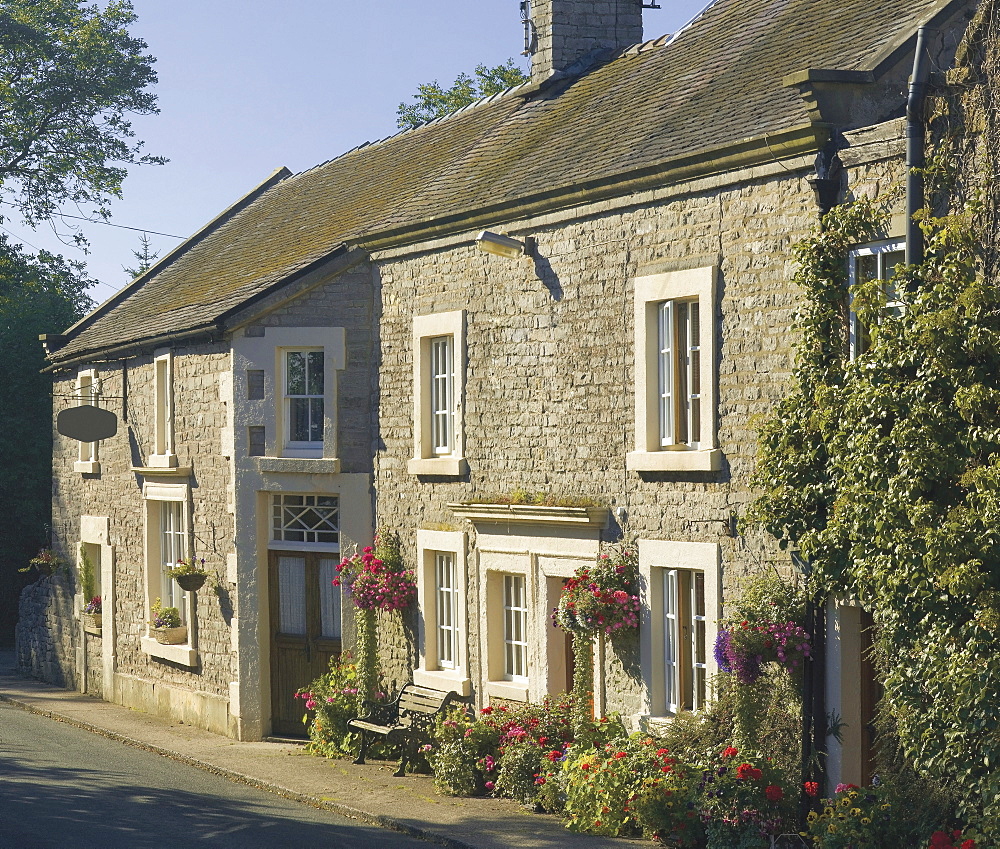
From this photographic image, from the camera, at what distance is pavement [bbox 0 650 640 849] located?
12.2 metres

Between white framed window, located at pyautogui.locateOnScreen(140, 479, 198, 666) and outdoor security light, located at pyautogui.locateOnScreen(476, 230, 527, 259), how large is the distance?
704 centimetres

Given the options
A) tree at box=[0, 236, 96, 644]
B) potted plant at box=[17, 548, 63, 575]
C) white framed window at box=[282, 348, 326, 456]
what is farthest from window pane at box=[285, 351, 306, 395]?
tree at box=[0, 236, 96, 644]

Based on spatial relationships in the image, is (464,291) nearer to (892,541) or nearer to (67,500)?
(892,541)

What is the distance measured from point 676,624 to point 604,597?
0.73 meters

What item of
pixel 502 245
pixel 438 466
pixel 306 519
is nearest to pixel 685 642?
pixel 438 466

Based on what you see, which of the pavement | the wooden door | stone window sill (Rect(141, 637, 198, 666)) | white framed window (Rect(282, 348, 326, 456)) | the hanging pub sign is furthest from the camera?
the hanging pub sign

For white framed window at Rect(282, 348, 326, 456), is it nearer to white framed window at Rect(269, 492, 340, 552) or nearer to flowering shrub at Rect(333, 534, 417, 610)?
white framed window at Rect(269, 492, 340, 552)

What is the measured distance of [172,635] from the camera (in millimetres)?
19906

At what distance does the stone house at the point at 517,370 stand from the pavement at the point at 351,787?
2.12 feet

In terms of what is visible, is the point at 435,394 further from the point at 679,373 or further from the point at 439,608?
the point at 679,373

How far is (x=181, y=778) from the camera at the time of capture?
1549 cm

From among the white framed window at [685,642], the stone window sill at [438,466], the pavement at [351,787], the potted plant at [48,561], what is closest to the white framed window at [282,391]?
the stone window sill at [438,466]

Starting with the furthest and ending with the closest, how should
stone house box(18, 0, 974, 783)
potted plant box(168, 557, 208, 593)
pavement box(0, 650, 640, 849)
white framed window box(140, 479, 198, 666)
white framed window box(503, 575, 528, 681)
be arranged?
white framed window box(140, 479, 198, 666), potted plant box(168, 557, 208, 593), white framed window box(503, 575, 528, 681), pavement box(0, 650, 640, 849), stone house box(18, 0, 974, 783)

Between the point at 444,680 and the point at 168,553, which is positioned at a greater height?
the point at 168,553
